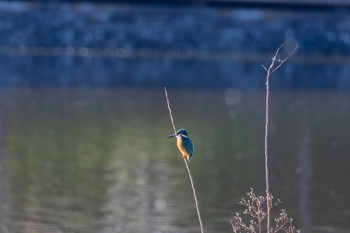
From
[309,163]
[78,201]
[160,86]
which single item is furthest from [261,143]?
[160,86]

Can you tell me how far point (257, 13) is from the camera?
3403cm

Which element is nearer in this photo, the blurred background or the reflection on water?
the reflection on water

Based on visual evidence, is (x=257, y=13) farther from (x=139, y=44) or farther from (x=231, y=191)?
(x=231, y=191)

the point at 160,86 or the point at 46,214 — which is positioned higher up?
the point at 160,86

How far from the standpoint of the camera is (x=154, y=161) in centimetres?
1446

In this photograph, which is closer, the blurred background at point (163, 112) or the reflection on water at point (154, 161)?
the reflection on water at point (154, 161)

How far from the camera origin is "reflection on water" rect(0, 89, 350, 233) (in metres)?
11.4

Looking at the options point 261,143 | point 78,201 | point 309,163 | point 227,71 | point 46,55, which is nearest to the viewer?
point 78,201

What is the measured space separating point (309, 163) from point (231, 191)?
2.31 m

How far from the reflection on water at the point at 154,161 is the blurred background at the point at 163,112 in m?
0.03

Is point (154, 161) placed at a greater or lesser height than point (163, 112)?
lesser

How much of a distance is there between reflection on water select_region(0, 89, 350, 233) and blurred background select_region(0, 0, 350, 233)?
28 millimetres

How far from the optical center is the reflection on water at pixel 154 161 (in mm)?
11430

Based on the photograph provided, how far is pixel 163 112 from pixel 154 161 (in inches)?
193
